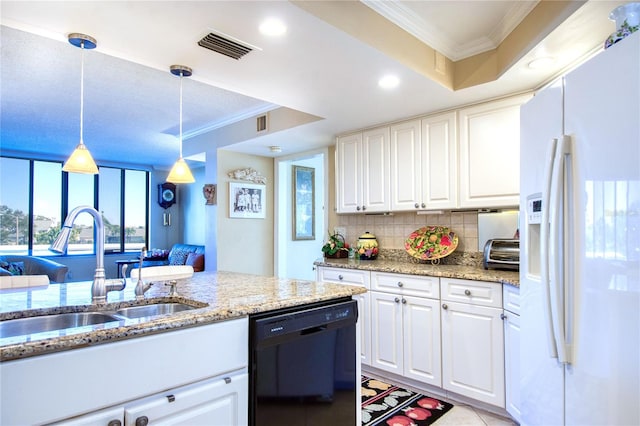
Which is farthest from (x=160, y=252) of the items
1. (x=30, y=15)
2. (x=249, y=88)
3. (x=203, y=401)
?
(x=203, y=401)

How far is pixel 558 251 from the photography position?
1.34 meters

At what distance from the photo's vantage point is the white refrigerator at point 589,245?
105 centimetres

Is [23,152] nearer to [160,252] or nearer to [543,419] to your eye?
[160,252]

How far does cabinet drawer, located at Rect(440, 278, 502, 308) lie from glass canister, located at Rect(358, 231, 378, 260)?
1.09 m

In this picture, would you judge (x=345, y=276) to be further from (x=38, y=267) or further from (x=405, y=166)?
(x=38, y=267)

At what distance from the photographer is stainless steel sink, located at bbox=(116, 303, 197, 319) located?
5.43 ft

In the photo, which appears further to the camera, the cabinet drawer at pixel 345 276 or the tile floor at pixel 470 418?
the cabinet drawer at pixel 345 276

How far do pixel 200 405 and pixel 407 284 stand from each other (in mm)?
1880

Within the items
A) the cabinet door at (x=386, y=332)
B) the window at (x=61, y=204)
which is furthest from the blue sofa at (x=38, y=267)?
the cabinet door at (x=386, y=332)

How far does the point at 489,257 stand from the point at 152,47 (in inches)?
103

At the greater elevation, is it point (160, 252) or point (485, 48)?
point (485, 48)

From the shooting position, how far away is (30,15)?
168cm

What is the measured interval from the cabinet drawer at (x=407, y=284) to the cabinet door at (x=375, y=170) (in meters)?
0.70

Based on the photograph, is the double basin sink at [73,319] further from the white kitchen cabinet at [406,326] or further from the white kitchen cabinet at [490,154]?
the white kitchen cabinet at [490,154]
